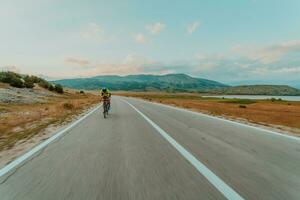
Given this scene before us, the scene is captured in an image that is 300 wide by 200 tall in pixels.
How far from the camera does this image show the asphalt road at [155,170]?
4539 millimetres

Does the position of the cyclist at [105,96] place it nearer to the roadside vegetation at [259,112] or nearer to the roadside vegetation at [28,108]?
the roadside vegetation at [28,108]

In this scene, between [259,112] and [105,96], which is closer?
[105,96]

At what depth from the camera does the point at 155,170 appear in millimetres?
5895

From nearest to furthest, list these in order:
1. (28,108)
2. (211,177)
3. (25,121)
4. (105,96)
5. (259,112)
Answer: (211,177) < (25,121) < (105,96) < (28,108) < (259,112)

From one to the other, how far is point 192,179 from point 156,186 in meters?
0.74

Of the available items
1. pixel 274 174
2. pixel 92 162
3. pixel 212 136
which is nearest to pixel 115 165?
pixel 92 162

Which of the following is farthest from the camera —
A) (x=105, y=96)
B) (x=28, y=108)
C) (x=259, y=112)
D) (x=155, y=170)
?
(x=259, y=112)

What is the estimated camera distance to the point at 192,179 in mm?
5234

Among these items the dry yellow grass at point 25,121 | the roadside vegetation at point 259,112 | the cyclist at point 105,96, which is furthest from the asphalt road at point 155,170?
the cyclist at point 105,96

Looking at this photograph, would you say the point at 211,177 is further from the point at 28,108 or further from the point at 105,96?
the point at 28,108

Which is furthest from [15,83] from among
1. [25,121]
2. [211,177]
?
[211,177]

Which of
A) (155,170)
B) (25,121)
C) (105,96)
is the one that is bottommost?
(25,121)

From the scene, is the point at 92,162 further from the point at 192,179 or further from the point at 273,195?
the point at 273,195

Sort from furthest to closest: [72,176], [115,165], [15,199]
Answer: [115,165], [72,176], [15,199]
